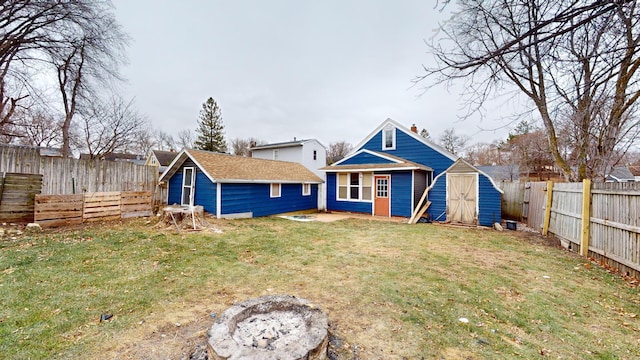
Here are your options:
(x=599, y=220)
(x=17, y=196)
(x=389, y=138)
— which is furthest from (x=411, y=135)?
(x=17, y=196)

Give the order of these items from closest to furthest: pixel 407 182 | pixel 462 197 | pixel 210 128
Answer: pixel 462 197
pixel 407 182
pixel 210 128

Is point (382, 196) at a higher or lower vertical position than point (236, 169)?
lower

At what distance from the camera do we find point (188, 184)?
11.3 m

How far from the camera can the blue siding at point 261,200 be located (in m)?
10.6

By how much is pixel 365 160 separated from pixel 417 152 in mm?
2595

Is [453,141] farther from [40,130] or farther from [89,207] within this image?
[40,130]

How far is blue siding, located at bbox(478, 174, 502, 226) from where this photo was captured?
389 inches

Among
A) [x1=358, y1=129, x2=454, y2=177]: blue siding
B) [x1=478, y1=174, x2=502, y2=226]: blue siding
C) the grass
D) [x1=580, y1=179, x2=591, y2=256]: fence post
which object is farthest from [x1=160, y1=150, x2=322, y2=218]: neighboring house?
[x1=580, y1=179, x2=591, y2=256]: fence post

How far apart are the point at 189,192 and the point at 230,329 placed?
33.4 feet

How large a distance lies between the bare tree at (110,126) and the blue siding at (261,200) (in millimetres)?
11870

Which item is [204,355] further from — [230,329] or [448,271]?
[448,271]

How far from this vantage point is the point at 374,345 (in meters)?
2.56

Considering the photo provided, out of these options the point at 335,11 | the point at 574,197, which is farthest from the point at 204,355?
the point at 574,197

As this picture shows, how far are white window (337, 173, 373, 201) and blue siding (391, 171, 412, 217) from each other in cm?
122
